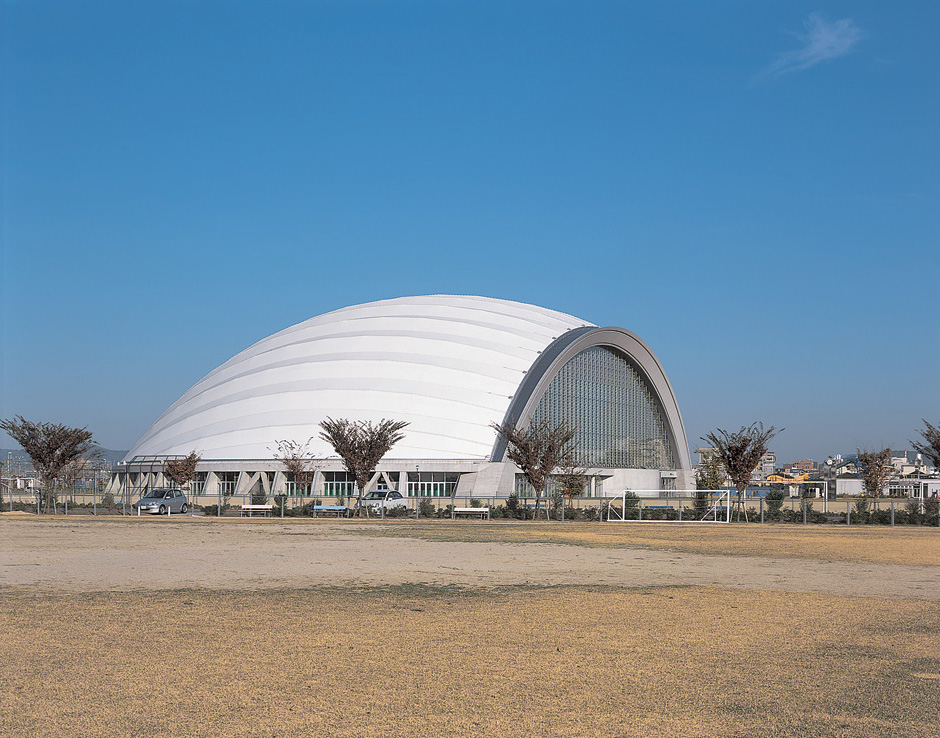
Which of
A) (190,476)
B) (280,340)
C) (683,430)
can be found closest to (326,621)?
(190,476)

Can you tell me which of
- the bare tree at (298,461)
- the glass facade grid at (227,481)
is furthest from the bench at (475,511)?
the glass facade grid at (227,481)

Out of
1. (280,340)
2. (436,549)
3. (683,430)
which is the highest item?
(280,340)

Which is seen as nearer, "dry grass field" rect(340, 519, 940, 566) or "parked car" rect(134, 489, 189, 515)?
"dry grass field" rect(340, 519, 940, 566)

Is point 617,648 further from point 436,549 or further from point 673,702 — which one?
point 436,549

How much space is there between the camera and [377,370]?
60.4 meters

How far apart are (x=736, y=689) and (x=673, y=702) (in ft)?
2.33

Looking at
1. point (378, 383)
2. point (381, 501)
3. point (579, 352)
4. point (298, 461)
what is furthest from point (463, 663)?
point (579, 352)

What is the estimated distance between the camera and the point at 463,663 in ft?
27.6

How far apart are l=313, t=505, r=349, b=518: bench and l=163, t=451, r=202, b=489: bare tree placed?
44.5 feet

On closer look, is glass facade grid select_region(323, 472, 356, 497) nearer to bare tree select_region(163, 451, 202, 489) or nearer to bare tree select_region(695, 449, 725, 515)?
bare tree select_region(163, 451, 202, 489)

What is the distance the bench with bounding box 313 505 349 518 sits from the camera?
43.8 metres

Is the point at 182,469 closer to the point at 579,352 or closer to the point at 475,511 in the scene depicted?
the point at 475,511

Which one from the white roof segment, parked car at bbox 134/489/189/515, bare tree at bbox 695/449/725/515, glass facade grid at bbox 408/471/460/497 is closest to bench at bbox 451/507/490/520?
glass facade grid at bbox 408/471/460/497

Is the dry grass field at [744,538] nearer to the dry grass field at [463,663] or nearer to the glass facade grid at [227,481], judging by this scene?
the dry grass field at [463,663]
